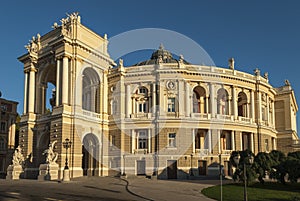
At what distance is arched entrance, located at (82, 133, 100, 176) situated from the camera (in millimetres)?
49406

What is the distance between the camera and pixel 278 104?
61406 millimetres

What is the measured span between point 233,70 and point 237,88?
9.34 feet

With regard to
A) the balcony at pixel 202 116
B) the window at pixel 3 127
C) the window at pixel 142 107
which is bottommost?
the window at pixel 3 127

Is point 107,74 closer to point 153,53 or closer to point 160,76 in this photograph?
point 160,76

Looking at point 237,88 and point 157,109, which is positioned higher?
point 237,88

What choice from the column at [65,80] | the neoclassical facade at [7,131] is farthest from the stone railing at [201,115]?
the neoclassical facade at [7,131]

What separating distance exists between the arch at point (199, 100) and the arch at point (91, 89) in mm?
14737

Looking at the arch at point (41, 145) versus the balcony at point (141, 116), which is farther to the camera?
the balcony at point (141, 116)

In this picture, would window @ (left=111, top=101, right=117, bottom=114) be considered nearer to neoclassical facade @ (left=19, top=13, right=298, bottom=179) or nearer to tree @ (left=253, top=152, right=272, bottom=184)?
neoclassical facade @ (left=19, top=13, right=298, bottom=179)

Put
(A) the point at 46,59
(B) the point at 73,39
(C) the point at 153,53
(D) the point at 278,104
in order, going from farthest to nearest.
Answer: (C) the point at 153,53, (D) the point at 278,104, (A) the point at 46,59, (B) the point at 73,39

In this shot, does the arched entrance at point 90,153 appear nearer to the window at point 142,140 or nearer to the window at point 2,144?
the window at point 142,140

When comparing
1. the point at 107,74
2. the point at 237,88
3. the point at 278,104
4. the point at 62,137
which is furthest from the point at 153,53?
the point at 62,137

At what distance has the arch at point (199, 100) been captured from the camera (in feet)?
170

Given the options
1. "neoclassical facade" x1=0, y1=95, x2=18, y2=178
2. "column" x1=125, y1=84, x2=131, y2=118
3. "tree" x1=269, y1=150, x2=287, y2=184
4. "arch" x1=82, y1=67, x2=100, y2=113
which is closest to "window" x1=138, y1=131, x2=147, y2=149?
"column" x1=125, y1=84, x2=131, y2=118
